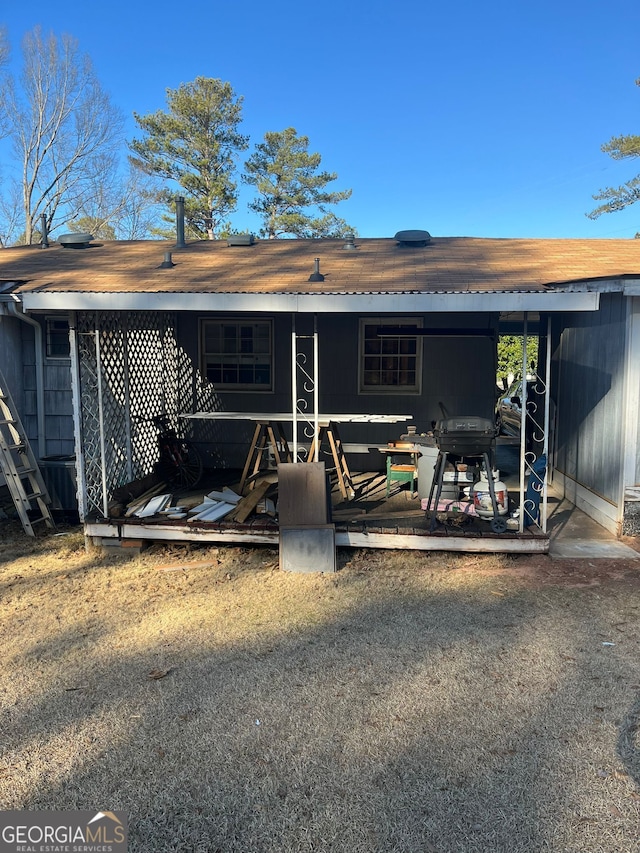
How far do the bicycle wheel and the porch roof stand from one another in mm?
2237

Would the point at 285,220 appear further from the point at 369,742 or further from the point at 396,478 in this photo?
the point at 369,742

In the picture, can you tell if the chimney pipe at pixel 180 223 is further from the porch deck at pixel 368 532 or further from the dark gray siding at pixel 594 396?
the dark gray siding at pixel 594 396

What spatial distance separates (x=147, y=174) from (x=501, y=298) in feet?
75.3

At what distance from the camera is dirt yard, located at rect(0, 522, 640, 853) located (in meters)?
2.38

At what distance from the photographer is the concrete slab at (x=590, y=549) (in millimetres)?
5270

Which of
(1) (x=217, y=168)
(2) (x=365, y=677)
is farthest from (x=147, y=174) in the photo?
(2) (x=365, y=677)

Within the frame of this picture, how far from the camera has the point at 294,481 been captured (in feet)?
17.0

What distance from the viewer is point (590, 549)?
5.44m

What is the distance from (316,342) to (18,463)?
3.81 meters

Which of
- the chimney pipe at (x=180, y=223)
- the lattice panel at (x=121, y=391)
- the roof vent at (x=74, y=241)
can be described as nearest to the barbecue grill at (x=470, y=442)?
the lattice panel at (x=121, y=391)

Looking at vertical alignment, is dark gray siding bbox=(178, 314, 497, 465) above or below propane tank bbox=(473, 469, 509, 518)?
above

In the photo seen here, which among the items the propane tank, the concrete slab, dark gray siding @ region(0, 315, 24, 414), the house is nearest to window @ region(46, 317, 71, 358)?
the house

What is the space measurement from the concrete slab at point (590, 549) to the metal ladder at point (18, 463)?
16.8 feet

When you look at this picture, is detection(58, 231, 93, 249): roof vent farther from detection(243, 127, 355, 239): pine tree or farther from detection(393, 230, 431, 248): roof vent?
detection(243, 127, 355, 239): pine tree
